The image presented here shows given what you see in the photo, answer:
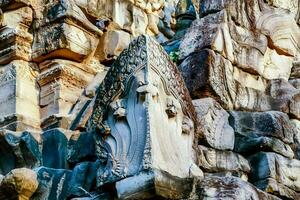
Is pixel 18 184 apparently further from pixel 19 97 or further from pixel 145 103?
pixel 19 97

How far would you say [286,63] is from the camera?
39.5ft

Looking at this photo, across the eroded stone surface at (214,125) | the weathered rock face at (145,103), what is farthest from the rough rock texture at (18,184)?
the eroded stone surface at (214,125)

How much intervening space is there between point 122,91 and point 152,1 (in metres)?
3.76

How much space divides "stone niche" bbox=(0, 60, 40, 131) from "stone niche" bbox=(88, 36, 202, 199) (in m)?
0.98

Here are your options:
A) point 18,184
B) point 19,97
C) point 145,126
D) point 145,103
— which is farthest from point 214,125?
point 18,184

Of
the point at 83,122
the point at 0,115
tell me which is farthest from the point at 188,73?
the point at 0,115

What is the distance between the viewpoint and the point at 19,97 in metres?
10.4

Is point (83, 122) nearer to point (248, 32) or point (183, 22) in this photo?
point (248, 32)

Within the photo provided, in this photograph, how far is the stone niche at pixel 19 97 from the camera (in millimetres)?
10281

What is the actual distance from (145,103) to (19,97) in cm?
187

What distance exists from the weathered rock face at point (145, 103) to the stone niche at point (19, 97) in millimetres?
13

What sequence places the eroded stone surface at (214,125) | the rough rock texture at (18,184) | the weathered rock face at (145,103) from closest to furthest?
1. the weathered rock face at (145,103)
2. the rough rock texture at (18,184)
3. the eroded stone surface at (214,125)

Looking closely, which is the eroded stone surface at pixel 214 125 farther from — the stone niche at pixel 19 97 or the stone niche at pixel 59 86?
the stone niche at pixel 19 97

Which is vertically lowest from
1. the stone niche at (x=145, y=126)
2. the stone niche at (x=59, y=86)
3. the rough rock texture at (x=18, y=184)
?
the rough rock texture at (x=18, y=184)
